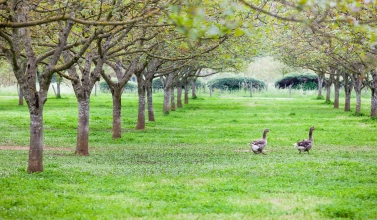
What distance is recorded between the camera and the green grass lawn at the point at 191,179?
1291 centimetres

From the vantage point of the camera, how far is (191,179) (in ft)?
57.3

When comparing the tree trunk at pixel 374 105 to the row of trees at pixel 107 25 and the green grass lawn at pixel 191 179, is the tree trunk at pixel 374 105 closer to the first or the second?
the green grass lawn at pixel 191 179

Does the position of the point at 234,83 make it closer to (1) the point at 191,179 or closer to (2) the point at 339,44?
(2) the point at 339,44

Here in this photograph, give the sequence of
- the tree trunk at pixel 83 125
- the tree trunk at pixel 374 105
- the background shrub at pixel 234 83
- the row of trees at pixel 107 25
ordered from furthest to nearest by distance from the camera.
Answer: the background shrub at pixel 234 83 < the tree trunk at pixel 374 105 < the tree trunk at pixel 83 125 < the row of trees at pixel 107 25

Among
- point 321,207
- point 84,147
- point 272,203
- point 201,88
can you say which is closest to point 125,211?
point 272,203

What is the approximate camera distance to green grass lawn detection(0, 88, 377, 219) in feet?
42.3

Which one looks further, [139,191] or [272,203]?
[139,191]

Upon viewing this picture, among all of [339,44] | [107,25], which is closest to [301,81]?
[339,44]

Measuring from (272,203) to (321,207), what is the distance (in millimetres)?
1130

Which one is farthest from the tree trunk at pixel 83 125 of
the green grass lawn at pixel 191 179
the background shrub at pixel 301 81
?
the background shrub at pixel 301 81

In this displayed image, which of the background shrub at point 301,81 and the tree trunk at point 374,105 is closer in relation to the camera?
the tree trunk at point 374,105

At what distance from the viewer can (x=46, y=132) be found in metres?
35.5

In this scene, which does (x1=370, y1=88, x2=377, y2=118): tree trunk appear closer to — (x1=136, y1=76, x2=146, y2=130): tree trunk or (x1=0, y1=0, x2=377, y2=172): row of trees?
(x1=136, y1=76, x2=146, y2=130): tree trunk

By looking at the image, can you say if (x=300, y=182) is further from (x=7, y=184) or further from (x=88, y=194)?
(x=7, y=184)
